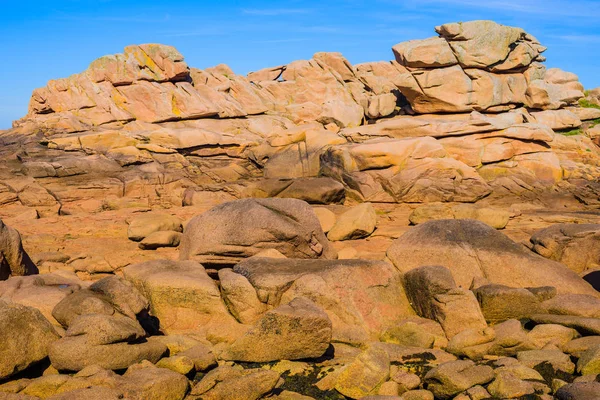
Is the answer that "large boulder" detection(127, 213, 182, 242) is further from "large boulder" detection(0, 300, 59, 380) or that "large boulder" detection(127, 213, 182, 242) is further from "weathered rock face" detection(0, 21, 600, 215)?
"large boulder" detection(0, 300, 59, 380)

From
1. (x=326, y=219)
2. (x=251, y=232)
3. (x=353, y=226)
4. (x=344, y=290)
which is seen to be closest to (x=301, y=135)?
(x=326, y=219)

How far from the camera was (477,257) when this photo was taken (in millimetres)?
14305

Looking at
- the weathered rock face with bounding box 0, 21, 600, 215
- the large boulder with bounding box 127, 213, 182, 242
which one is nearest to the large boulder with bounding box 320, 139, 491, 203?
the weathered rock face with bounding box 0, 21, 600, 215

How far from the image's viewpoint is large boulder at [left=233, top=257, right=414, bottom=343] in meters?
11.6

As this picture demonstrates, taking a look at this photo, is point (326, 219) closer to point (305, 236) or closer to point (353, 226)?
point (353, 226)

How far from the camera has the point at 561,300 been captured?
39.4 ft

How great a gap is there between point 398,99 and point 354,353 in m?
28.8

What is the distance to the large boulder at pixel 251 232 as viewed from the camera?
50.2 ft

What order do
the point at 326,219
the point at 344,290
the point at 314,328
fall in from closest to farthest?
the point at 314,328
the point at 344,290
the point at 326,219

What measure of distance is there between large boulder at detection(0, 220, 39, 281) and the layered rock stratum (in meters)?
0.08

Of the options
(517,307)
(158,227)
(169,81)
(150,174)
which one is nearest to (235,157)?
(150,174)

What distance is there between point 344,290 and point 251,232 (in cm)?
424

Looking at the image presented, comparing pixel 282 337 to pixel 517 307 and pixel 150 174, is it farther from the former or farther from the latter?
pixel 150 174

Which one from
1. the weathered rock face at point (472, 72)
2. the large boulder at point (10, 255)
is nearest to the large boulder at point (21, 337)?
the large boulder at point (10, 255)
